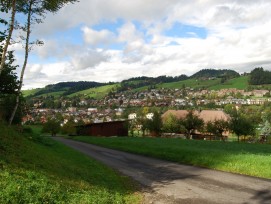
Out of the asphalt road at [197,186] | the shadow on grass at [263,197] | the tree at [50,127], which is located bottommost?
the asphalt road at [197,186]

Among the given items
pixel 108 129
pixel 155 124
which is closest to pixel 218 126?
pixel 155 124

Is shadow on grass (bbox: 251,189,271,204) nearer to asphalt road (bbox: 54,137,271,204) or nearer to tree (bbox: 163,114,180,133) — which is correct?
asphalt road (bbox: 54,137,271,204)

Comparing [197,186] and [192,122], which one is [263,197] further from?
[192,122]

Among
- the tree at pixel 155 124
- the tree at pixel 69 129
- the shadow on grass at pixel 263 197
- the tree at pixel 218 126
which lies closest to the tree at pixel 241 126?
the tree at pixel 218 126

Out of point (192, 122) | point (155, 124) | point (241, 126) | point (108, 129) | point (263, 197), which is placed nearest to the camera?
point (263, 197)

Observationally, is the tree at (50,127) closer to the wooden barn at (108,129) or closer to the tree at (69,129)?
the tree at (69,129)

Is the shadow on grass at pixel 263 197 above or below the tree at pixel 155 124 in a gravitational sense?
below

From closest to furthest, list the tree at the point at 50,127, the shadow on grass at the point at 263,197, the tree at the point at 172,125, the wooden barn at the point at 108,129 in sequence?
the shadow on grass at the point at 263,197 → the tree at the point at 172,125 → the wooden barn at the point at 108,129 → the tree at the point at 50,127

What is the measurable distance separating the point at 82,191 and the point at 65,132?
100 meters

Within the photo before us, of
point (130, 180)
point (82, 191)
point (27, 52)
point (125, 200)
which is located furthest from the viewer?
point (27, 52)

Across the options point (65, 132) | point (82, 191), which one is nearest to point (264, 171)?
point (82, 191)

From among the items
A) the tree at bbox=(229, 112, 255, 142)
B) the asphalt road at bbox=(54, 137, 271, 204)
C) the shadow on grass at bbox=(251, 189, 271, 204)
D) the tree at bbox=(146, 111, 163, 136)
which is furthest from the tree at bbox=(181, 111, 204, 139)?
the shadow on grass at bbox=(251, 189, 271, 204)

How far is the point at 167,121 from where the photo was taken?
99.6 meters

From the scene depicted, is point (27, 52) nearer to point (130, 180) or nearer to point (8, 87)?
point (8, 87)
